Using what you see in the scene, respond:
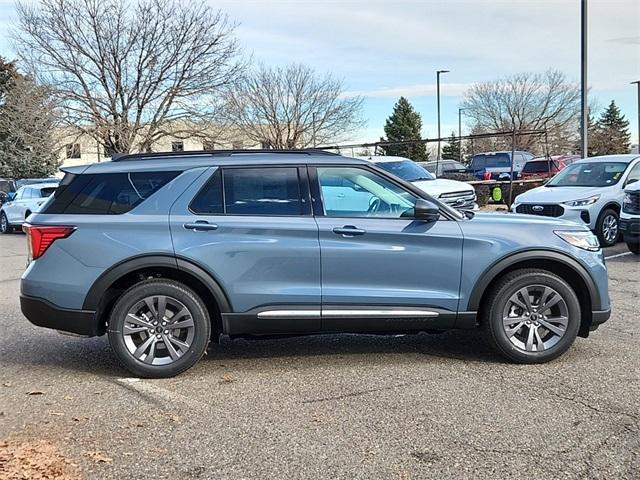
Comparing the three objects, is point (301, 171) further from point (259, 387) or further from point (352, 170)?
point (259, 387)

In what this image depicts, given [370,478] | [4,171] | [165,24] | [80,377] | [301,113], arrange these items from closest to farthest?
[370,478]
[80,377]
[165,24]
[301,113]
[4,171]

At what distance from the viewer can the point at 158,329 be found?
5.14 meters

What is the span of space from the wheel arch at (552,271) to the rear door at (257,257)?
1312mm

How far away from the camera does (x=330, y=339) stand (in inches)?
247

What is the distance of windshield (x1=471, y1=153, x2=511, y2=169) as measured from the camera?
3005 centimetres

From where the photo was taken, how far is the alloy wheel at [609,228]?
12623 mm

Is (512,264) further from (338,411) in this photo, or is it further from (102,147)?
(102,147)

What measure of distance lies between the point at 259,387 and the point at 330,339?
144cm

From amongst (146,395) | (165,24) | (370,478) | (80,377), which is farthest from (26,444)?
(165,24)

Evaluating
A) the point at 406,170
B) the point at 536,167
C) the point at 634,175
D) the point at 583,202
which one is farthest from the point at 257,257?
the point at 536,167

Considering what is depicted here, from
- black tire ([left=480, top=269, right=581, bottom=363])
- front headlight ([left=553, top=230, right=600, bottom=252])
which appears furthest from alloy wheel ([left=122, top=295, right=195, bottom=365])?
front headlight ([left=553, top=230, right=600, bottom=252])

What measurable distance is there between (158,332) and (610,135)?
5819 cm

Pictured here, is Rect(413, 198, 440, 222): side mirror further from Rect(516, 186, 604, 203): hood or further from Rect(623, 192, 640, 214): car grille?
Rect(516, 186, 604, 203): hood

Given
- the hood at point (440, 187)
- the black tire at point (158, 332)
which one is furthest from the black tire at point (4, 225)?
the black tire at point (158, 332)
